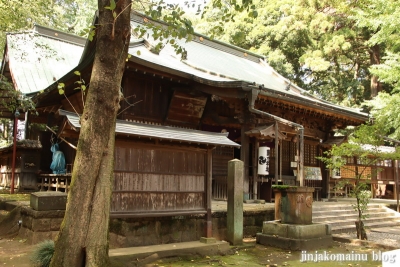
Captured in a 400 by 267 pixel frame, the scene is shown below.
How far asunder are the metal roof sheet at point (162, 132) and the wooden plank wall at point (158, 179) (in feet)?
1.18

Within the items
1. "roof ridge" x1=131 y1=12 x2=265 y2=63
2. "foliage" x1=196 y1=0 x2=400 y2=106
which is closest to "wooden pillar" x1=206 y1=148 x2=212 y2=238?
"roof ridge" x1=131 y1=12 x2=265 y2=63

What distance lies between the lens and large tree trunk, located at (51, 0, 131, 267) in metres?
4.98

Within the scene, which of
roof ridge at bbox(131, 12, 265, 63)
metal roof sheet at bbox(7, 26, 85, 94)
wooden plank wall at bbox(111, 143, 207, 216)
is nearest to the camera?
wooden plank wall at bbox(111, 143, 207, 216)

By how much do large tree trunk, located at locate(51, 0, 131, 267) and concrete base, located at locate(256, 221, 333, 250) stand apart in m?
5.37

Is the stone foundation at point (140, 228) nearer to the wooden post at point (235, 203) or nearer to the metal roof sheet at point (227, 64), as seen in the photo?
the wooden post at point (235, 203)

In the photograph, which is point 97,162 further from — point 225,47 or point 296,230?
point 225,47

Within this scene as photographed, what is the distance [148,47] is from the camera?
1216cm

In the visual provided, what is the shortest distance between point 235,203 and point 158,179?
84.6 inches

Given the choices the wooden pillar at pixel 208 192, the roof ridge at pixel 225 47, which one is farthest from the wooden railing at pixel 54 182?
the roof ridge at pixel 225 47

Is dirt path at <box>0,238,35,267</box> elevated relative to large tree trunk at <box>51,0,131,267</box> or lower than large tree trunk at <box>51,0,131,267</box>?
lower

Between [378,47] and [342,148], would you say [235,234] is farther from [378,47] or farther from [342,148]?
[378,47]

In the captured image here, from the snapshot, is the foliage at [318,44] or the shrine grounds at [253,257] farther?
the foliage at [318,44]

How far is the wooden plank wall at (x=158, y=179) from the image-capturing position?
728cm

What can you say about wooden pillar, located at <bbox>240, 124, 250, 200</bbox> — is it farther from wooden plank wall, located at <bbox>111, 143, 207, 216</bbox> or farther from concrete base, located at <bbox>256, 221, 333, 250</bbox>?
wooden plank wall, located at <bbox>111, 143, 207, 216</bbox>
